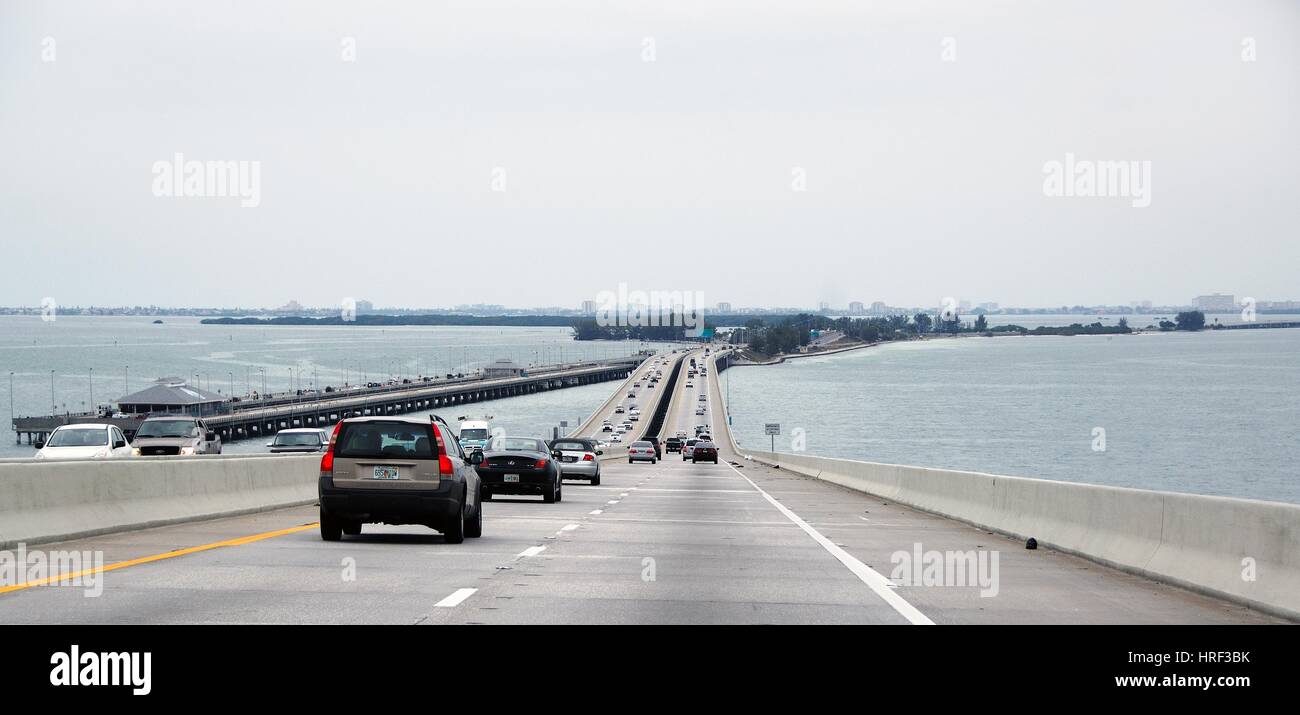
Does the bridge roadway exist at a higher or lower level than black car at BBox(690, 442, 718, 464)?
higher

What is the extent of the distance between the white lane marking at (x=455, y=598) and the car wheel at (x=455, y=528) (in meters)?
5.20

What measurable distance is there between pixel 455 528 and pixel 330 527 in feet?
5.33

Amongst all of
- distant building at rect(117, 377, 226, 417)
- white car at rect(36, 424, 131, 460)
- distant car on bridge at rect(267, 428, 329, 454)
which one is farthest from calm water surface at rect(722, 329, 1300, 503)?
white car at rect(36, 424, 131, 460)

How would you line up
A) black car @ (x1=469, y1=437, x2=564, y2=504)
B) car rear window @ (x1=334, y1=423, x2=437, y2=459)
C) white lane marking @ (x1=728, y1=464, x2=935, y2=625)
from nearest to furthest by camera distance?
white lane marking @ (x1=728, y1=464, x2=935, y2=625)
car rear window @ (x1=334, y1=423, x2=437, y2=459)
black car @ (x1=469, y1=437, x2=564, y2=504)

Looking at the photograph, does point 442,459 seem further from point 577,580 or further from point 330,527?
point 577,580

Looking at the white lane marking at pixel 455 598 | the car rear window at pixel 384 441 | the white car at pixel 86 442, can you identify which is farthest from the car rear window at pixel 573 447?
the white lane marking at pixel 455 598

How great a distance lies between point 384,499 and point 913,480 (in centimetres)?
1807

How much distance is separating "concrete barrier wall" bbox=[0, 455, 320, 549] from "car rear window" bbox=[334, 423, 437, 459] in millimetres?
3591

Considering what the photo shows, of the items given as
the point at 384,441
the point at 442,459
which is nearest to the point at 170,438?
the point at 384,441

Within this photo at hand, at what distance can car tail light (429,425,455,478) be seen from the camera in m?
17.8

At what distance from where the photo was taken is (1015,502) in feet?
72.8

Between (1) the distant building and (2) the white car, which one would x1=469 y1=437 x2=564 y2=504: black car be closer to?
(2) the white car
